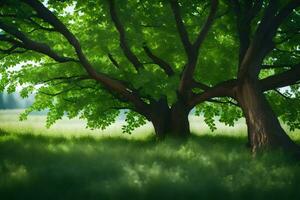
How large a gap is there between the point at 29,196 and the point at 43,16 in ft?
23.9

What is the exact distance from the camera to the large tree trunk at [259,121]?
475 inches

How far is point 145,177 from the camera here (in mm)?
8188

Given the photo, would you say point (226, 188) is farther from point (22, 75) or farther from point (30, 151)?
point (22, 75)

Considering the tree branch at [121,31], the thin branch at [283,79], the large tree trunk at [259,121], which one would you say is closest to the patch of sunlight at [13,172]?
the tree branch at [121,31]

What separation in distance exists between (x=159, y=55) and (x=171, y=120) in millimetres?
2699

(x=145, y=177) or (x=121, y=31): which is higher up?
(x=121, y=31)

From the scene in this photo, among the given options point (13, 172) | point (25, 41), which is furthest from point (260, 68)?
point (13, 172)

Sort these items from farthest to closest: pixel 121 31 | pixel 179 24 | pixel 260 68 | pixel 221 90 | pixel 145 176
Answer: pixel 221 90 < pixel 121 31 < pixel 260 68 < pixel 179 24 < pixel 145 176

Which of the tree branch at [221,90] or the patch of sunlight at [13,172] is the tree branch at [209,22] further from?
the patch of sunlight at [13,172]

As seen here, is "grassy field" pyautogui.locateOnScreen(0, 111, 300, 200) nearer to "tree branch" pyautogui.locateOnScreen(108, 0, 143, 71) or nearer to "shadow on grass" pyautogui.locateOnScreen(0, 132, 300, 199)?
"shadow on grass" pyautogui.locateOnScreen(0, 132, 300, 199)

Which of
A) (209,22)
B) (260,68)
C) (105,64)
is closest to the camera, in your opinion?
(209,22)

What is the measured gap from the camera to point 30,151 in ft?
39.4

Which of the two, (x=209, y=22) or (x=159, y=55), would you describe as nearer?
(x=209, y=22)

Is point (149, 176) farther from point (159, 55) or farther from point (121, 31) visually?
point (159, 55)
